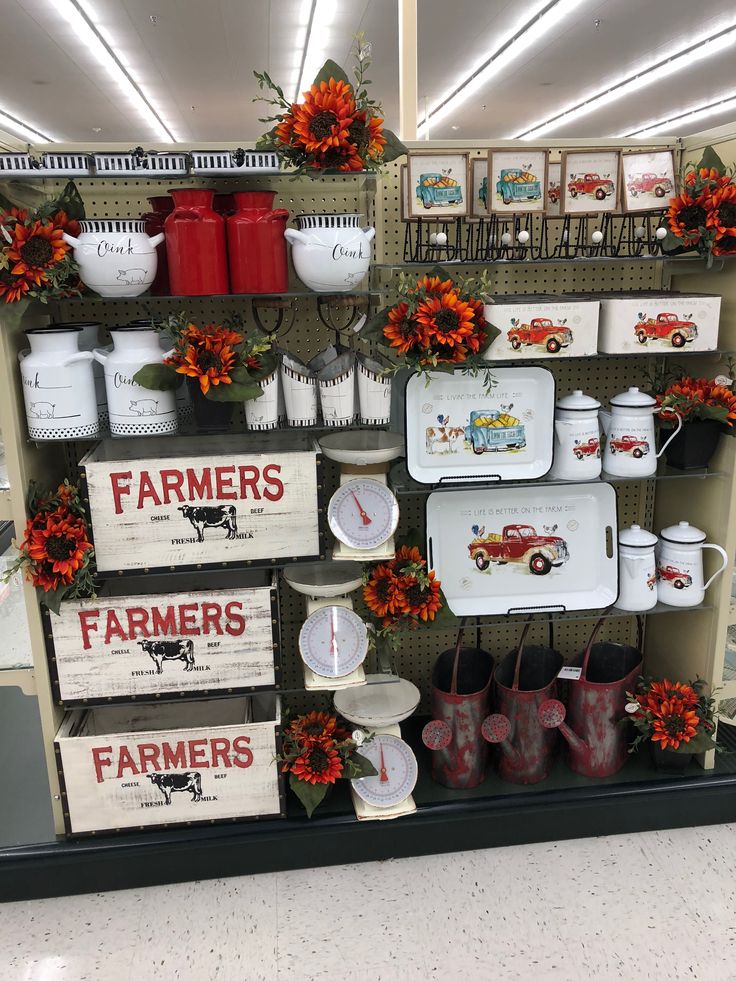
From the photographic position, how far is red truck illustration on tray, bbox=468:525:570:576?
234cm

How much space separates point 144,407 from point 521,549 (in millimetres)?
1200

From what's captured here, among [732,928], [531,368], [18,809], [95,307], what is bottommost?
[732,928]

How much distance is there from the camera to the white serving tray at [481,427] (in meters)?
2.16

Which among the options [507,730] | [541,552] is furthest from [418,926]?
[541,552]

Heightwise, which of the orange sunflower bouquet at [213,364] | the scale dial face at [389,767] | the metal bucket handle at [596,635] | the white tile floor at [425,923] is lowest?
the white tile floor at [425,923]

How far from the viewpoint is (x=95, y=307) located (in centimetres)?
215

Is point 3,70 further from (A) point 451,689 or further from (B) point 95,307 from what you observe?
(A) point 451,689

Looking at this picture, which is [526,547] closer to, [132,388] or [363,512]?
[363,512]

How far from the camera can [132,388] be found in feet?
6.07

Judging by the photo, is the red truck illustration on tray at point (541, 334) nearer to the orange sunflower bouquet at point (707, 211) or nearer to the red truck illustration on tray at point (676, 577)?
the orange sunflower bouquet at point (707, 211)

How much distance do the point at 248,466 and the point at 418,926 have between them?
128cm

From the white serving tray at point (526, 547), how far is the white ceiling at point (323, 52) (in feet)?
18.3

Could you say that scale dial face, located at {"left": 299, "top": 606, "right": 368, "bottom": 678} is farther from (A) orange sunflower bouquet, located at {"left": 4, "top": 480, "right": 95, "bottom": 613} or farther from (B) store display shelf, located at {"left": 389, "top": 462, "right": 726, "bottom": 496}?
(A) orange sunflower bouquet, located at {"left": 4, "top": 480, "right": 95, "bottom": 613}

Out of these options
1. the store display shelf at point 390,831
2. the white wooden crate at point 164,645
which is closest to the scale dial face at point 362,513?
the white wooden crate at point 164,645
